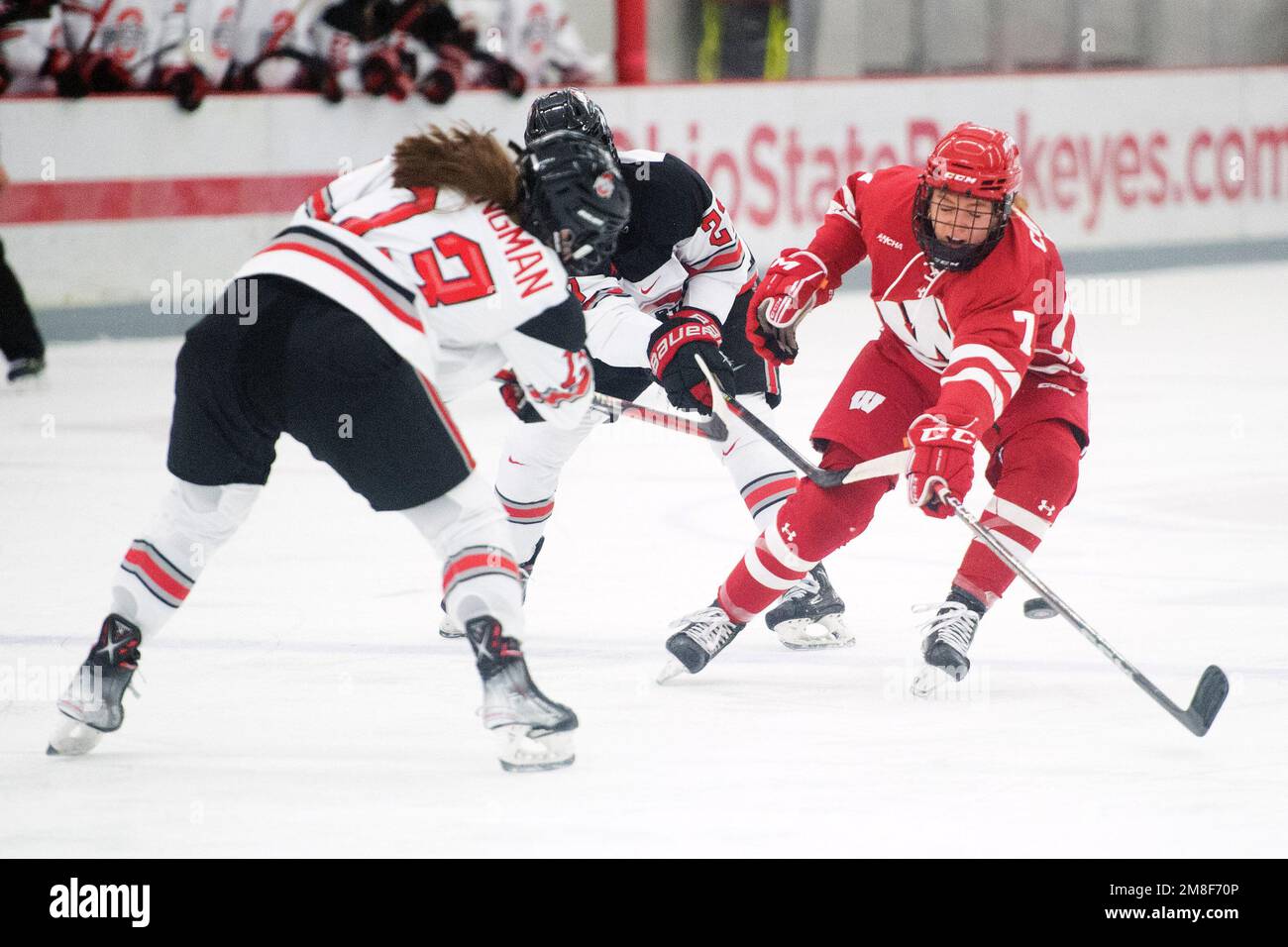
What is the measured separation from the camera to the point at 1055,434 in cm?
357

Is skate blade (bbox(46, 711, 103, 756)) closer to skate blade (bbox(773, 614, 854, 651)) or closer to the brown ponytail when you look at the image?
the brown ponytail

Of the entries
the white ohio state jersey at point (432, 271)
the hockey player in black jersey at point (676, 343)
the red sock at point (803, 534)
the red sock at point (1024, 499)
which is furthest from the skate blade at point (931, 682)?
the white ohio state jersey at point (432, 271)

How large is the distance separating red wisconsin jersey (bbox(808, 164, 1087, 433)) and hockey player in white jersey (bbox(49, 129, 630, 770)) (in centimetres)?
68

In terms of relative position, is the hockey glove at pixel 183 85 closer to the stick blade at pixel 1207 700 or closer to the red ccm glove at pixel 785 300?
the red ccm glove at pixel 785 300

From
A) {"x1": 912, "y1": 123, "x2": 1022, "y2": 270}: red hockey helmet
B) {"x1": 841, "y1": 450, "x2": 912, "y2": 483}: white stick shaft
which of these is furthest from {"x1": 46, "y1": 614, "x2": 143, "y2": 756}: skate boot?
{"x1": 912, "y1": 123, "x2": 1022, "y2": 270}: red hockey helmet

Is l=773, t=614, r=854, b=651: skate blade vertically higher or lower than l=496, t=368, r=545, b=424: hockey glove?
lower

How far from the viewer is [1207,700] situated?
3.20 metres

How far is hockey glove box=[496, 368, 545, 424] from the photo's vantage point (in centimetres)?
335

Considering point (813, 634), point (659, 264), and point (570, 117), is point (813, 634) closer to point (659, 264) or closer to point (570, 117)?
point (659, 264)

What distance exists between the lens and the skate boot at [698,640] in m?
3.59

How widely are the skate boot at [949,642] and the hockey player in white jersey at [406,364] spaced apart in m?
0.73

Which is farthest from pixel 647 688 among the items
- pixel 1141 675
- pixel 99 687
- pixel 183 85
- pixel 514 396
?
pixel 183 85
